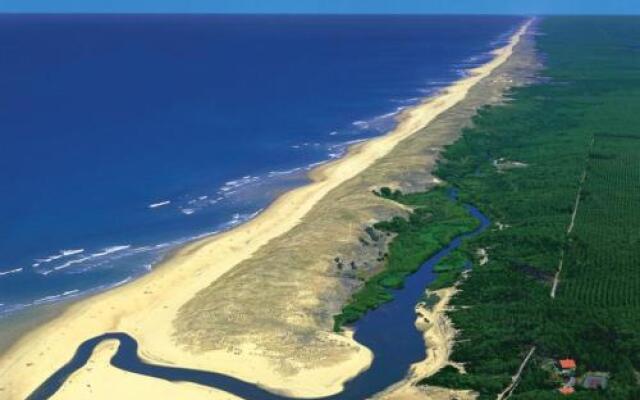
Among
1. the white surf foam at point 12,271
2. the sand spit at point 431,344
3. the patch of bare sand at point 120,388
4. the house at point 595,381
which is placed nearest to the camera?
the house at point 595,381

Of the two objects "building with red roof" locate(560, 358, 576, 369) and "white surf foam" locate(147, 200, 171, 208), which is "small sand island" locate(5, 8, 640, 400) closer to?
"building with red roof" locate(560, 358, 576, 369)

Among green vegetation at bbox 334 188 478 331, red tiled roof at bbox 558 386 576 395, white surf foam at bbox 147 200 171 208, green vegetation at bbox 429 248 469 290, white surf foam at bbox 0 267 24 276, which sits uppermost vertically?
white surf foam at bbox 147 200 171 208

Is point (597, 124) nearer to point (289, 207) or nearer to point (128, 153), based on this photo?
point (289, 207)

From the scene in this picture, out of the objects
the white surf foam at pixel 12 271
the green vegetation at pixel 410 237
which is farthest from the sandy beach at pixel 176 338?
the white surf foam at pixel 12 271

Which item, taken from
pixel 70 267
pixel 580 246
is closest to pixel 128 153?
pixel 70 267

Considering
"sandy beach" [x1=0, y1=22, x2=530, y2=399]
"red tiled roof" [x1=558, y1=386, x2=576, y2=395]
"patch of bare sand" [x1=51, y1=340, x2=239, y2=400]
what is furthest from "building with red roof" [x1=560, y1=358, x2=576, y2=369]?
"patch of bare sand" [x1=51, y1=340, x2=239, y2=400]

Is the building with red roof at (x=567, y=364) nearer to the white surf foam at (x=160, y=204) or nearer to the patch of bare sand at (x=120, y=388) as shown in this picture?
the patch of bare sand at (x=120, y=388)
